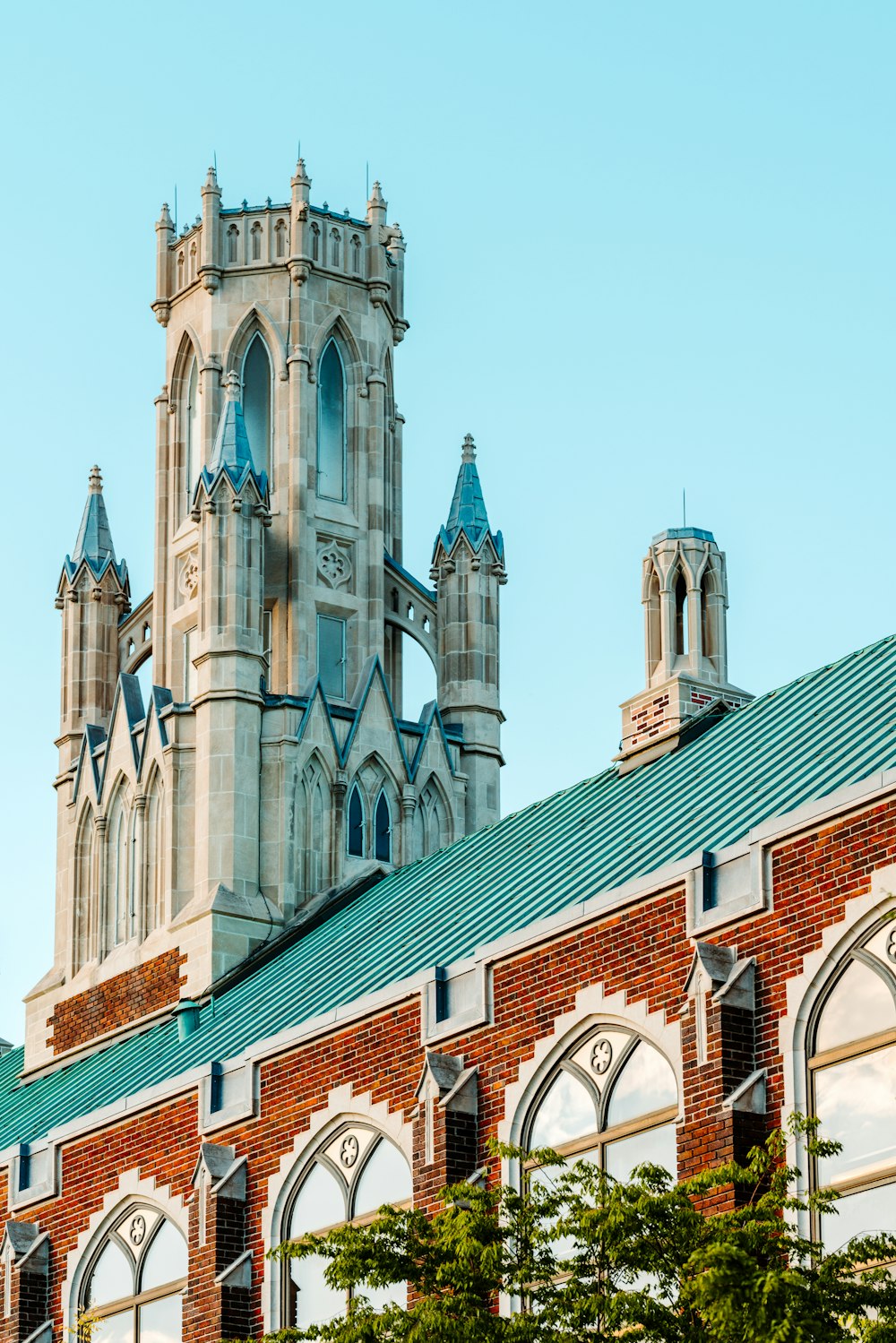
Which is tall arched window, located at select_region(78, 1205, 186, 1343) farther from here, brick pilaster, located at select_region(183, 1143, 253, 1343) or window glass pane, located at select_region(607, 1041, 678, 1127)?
window glass pane, located at select_region(607, 1041, 678, 1127)

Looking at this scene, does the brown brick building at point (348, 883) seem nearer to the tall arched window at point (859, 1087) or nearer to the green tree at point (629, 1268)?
the tall arched window at point (859, 1087)

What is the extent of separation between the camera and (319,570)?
51906 millimetres

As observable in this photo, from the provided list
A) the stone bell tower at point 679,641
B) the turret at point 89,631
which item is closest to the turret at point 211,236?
the turret at point 89,631

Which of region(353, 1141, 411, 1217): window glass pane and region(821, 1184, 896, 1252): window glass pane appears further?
region(353, 1141, 411, 1217): window glass pane

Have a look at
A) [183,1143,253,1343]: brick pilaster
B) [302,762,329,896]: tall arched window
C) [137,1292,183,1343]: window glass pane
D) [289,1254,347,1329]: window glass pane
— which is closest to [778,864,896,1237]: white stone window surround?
[289,1254,347,1329]: window glass pane

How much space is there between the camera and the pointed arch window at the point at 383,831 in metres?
49.9

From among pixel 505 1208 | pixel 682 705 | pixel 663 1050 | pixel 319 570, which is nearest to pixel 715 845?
pixel 663 1050

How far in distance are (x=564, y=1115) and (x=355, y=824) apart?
20.4 m

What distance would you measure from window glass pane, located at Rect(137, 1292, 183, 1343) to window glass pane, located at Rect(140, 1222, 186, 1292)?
244mm

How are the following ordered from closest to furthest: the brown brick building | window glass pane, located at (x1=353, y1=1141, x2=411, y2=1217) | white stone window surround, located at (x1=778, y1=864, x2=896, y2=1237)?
white stone window surround, located at (x1=778, y1=864, x2=896, y2=1237) → the brown brick building → window glass pane, located at (x1=353, y1=1141, x2=411, y2=1217)

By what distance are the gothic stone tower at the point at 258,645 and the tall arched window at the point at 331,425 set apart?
0.16 feet

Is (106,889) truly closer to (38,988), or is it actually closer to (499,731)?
(38,988)

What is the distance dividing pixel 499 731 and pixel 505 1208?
92.3 feet

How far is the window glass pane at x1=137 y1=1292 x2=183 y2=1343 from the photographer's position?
115 ft
